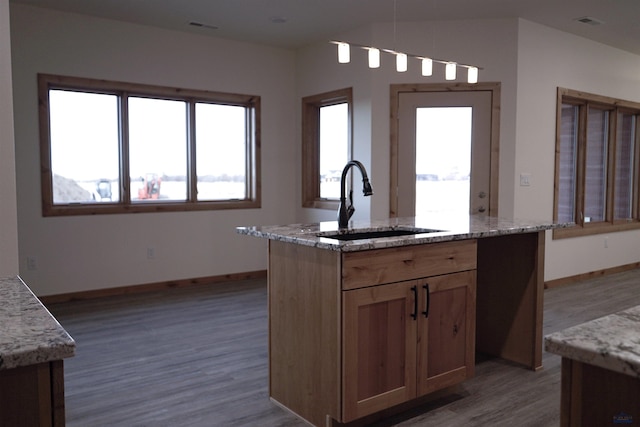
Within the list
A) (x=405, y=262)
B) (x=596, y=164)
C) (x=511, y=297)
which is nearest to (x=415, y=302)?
(x=405, y=262)

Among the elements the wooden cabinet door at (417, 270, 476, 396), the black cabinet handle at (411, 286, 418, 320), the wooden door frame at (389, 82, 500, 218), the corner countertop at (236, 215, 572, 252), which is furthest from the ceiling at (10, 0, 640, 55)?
the black cabinet handle at (411, 286, 418, 320)

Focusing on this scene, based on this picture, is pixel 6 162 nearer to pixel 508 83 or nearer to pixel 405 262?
pixel 405 262

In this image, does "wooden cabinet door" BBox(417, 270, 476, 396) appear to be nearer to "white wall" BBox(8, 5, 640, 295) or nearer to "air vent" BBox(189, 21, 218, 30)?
"white wall" BBox(8, 5, 640, 295)

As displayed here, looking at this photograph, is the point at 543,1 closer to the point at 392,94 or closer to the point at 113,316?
the point at 392,94

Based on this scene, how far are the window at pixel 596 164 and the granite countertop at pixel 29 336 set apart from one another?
18.1 feet

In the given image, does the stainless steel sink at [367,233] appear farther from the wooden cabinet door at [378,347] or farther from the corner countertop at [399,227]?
the wooden cabinet door at [378,347]

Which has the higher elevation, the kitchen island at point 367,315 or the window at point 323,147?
the window at point 323,147

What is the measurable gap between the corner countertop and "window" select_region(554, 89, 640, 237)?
117 inches

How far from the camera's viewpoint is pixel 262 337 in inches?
153

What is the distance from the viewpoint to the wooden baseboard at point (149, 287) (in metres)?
4.98

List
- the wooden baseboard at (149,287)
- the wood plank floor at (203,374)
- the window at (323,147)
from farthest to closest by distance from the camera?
the window at (323,147) < the wooden baseboard at (149,287) < the wood plank floor at (203,374)

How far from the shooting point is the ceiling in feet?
15.2

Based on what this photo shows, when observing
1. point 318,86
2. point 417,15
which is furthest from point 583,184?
point 318,86

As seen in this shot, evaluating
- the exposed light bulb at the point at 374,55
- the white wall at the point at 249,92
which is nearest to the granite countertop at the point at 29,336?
the exposed light bulb at the point at 374,55
